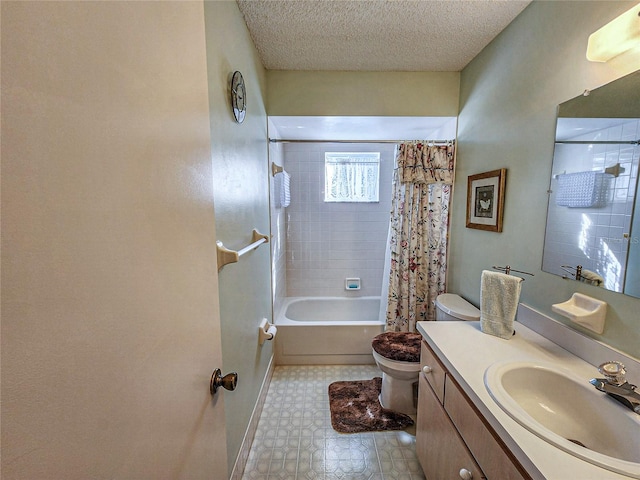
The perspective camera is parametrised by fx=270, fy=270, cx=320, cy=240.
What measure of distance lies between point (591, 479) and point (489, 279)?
0.82 m

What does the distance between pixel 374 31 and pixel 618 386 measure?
6.73 feet

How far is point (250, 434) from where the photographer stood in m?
1.66

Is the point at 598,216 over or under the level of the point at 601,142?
under

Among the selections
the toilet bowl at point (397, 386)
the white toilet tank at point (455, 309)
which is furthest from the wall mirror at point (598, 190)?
the toilet bowl at point (397, 386)

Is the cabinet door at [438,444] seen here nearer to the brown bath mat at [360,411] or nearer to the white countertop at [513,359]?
the white countertop at [513,359]

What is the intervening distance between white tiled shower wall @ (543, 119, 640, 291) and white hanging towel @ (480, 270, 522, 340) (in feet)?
0.73

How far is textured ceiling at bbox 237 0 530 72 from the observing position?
1.48 metres

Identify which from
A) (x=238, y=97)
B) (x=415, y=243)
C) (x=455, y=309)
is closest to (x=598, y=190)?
(x=455, y=309)

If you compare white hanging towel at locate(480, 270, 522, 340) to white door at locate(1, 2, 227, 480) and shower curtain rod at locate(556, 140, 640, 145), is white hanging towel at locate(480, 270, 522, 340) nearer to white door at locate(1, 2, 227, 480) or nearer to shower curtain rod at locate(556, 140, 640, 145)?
shower curtain rod at locate(556, 140, 640, 145)

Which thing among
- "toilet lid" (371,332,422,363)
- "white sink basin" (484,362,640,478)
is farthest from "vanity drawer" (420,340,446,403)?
"toilet lid" (371,332,422,363)

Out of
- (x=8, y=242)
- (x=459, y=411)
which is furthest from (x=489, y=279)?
(x=8, y=242)

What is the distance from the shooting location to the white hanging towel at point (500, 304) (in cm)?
124

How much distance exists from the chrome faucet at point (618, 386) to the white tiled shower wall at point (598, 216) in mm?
307

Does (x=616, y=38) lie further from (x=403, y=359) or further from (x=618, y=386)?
(x=403, y=359)
